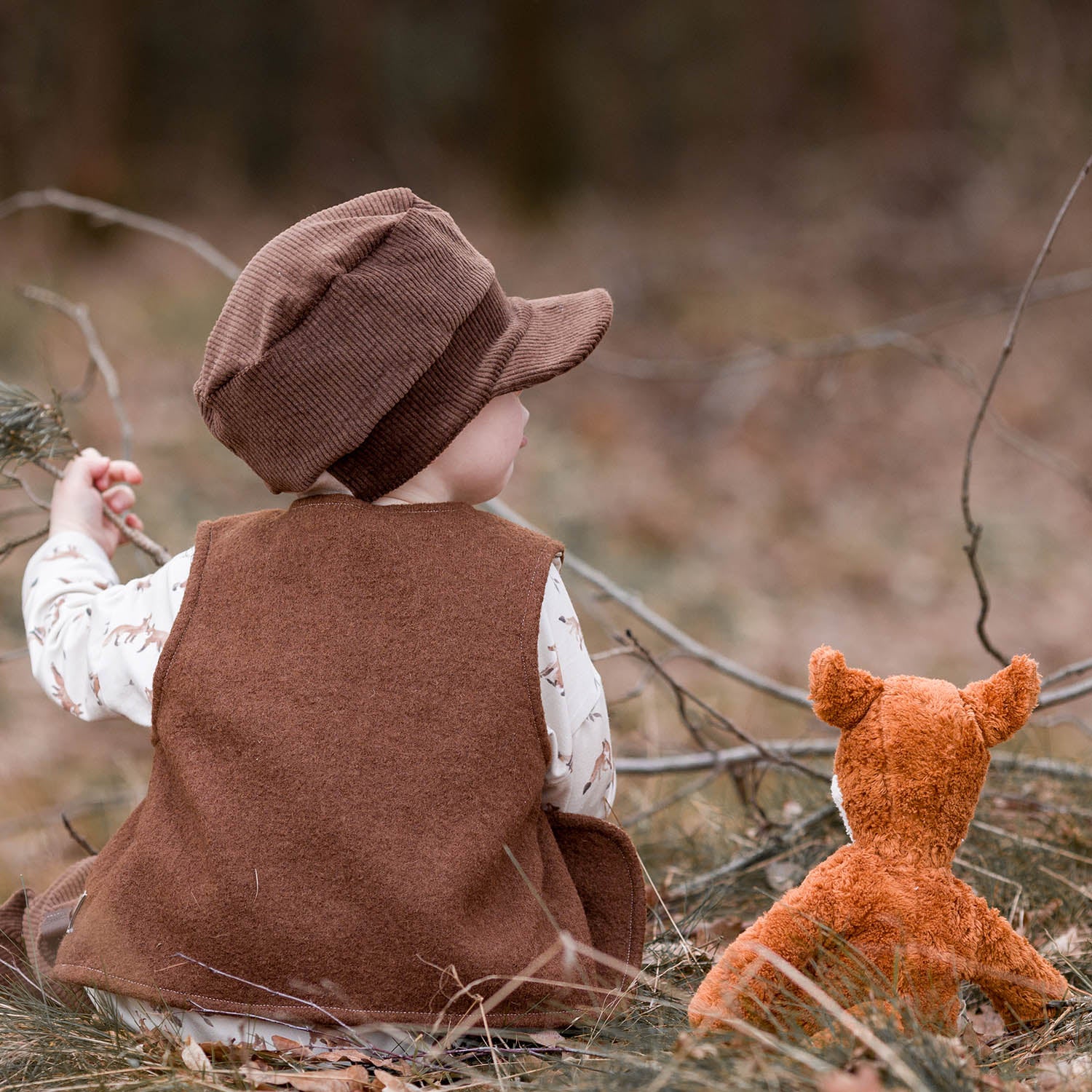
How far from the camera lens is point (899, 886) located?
1498 mm

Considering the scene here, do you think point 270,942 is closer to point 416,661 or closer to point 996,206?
point 416,661

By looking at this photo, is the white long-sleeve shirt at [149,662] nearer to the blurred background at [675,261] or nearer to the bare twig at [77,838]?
the bare twig at [77,838]

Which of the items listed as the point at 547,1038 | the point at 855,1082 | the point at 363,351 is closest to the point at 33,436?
the point at 363,351

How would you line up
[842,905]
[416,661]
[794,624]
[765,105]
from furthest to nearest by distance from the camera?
[765,105]
[794,624]
[416,661]
[842,905]

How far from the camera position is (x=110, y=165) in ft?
29.2

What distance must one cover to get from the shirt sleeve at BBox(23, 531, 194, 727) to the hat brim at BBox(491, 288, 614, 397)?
56 cm

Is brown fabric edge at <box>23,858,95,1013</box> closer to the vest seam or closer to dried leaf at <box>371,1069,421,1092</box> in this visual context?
dried leaf at <box>371,1069,421,1092</box>

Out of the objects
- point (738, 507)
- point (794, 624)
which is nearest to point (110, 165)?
point (738, 507)

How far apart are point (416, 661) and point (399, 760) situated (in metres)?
0.14

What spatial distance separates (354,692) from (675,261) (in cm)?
761

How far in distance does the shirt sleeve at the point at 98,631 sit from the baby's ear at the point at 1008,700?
1128 millimetres

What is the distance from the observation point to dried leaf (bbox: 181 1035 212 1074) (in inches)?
59.7

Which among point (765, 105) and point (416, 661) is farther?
point (765, 105)

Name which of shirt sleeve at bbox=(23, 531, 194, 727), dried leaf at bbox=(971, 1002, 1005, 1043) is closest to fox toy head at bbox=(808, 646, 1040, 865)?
dried leaf at bbox=(971, 1002, 1005, 1043)
